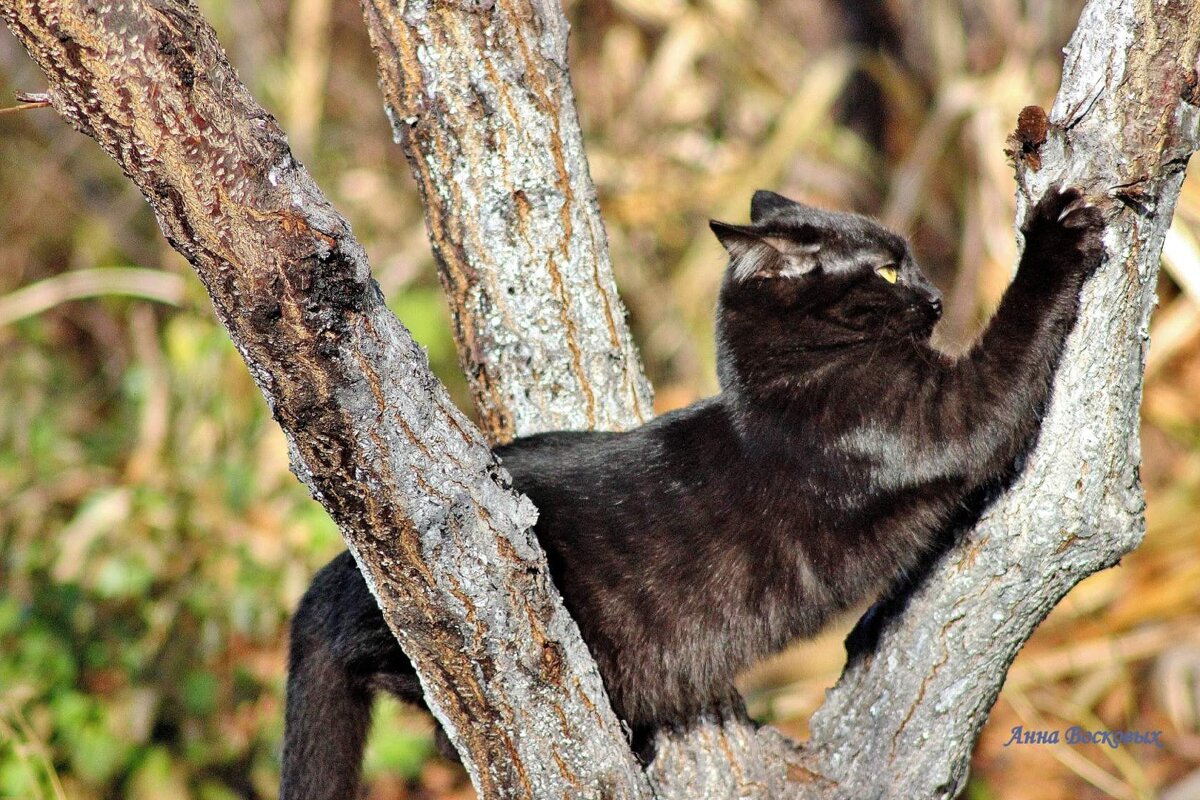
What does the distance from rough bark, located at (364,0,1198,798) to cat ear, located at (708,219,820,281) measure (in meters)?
0.31

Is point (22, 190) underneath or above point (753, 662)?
above

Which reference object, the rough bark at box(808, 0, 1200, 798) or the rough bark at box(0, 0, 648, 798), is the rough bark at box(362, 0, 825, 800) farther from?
the rough bark at box(0, 0, 648, 798)

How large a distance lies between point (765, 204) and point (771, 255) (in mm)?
261

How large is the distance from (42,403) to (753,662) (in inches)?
139

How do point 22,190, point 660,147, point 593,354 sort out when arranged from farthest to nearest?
point 22,190
point 660,147
point 593,354

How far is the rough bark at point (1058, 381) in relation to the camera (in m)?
1.51

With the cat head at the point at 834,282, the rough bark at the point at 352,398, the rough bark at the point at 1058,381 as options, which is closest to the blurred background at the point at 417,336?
the cat head at the point at 834,282

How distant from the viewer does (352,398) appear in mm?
1287

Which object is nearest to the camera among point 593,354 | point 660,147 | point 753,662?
point 753,662

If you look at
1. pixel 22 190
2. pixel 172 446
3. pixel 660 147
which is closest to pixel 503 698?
pixel 172 446

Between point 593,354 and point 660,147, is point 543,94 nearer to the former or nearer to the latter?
point 593,354

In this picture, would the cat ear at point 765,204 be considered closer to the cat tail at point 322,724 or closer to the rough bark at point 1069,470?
the rough bark at point 1069,470

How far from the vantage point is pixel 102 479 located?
12.0ft

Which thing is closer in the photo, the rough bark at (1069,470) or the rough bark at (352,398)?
the rough bark at (352,398)
